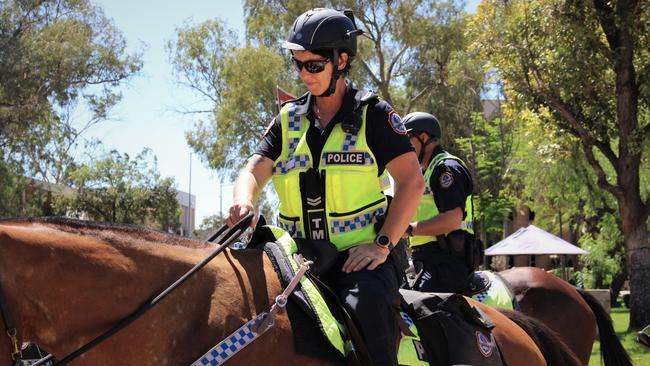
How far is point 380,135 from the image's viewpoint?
13.5ft

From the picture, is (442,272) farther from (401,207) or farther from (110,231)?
(110,231)

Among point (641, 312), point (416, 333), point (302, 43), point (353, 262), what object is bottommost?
point (641, 312)

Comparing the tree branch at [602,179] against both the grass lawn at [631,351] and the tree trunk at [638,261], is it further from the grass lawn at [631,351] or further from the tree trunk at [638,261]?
the grass lawn at [631,351]

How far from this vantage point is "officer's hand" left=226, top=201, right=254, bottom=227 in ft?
12.9

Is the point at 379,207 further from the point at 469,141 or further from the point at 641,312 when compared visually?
the point at 469,141

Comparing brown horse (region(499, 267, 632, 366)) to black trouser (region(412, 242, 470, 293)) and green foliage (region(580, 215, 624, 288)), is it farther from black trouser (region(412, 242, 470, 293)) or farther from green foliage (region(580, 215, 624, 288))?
green foliage (region(580, 215, 624, 288))

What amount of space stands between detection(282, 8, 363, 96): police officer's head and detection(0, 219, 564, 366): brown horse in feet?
3.35

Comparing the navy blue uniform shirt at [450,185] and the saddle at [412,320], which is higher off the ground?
the navy blue uniform shirt at [450,185]

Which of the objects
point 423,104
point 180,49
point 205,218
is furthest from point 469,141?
point 205,218

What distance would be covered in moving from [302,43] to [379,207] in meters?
0.90

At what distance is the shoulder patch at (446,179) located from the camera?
6.96 meters

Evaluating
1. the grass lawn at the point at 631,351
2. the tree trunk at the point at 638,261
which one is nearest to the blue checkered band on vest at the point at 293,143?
the grass lawn at the point at 631,351

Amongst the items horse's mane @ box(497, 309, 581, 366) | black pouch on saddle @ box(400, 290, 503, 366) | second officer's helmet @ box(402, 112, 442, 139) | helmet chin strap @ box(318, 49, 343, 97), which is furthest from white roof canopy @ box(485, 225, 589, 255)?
helmet chin strap @ box(318, 49, 343, 97)

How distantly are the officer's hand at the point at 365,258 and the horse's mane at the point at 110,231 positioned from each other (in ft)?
2.52
